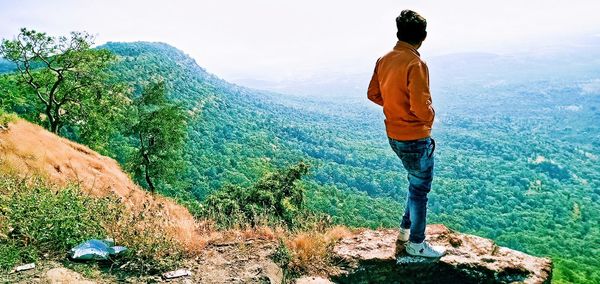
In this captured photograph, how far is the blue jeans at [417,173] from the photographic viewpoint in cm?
427

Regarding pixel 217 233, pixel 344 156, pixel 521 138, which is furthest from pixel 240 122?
pixel 521 138

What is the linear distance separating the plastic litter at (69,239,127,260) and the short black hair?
3.58 metres

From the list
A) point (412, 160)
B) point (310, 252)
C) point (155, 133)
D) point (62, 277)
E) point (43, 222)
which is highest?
point (412, 160)

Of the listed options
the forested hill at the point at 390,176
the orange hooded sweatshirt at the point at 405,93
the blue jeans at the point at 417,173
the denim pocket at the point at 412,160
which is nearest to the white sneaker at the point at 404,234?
the blue jeans at the point at 417,173

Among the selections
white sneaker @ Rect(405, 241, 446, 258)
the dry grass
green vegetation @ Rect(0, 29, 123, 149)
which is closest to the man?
white sneaker @ Rect(405, 241, 446, 258)

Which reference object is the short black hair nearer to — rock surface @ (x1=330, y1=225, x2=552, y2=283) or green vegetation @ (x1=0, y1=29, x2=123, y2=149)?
rock surface @ (x1=330, y1=225, x2=552, y2=283)

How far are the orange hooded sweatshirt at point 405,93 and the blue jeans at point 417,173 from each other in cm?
10

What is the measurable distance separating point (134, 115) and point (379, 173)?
261 feet

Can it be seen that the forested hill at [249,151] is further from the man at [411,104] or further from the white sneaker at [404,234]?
the man at [411,104]

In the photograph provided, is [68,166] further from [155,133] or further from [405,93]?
[405,93]

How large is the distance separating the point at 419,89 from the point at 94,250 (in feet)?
11.6

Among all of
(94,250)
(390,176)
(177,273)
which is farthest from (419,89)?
(390,176)

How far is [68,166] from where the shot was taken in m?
12.0

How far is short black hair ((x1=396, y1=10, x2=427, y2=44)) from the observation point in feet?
13.5
